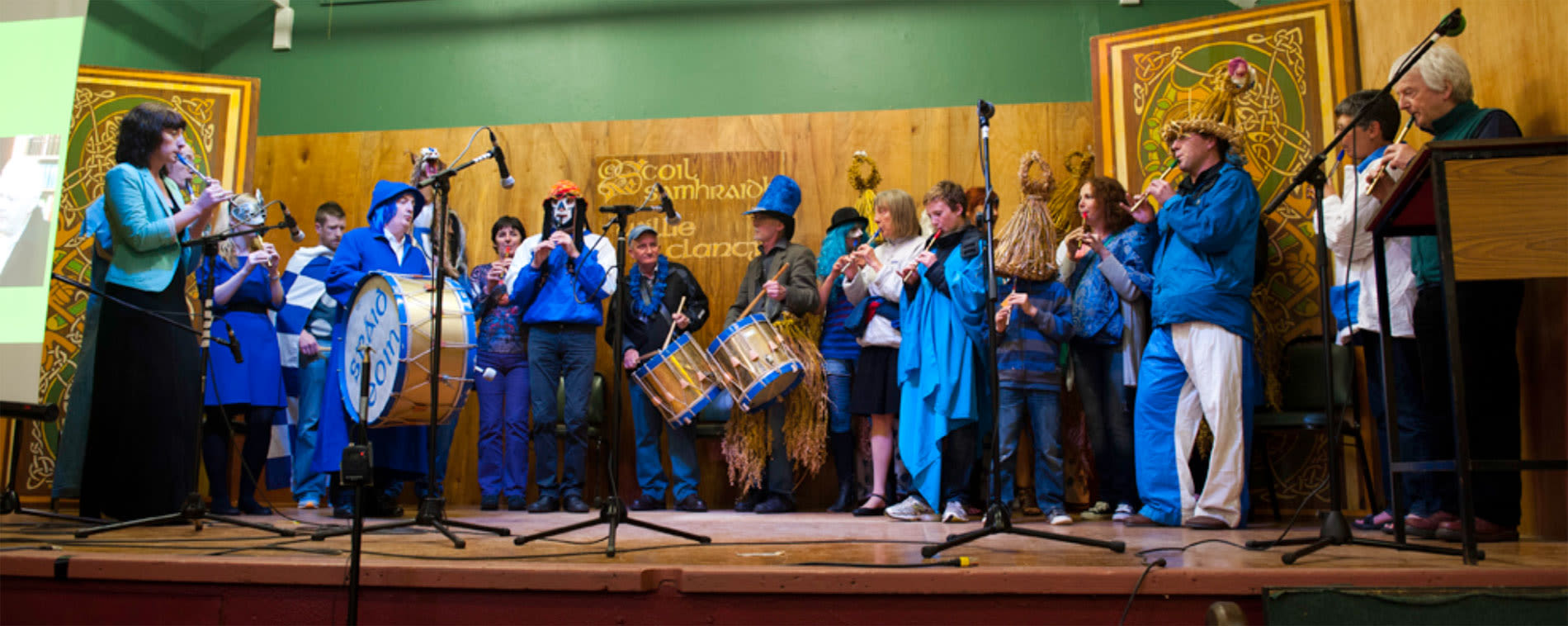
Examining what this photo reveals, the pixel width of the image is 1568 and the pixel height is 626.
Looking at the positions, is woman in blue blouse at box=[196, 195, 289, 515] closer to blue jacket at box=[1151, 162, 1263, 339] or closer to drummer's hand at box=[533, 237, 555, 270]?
drummer's hand at box=[533, 237, 555, 270]

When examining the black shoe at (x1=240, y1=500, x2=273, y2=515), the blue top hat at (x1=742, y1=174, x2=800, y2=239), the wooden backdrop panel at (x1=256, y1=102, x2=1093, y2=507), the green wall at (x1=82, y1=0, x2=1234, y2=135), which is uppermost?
the green wall at (x1=82, y1=0, x2=1234, y2=135)

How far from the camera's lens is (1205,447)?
4715 mm

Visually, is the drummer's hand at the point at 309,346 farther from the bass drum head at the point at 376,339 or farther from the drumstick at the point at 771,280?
the drumstick at the point at 771,280

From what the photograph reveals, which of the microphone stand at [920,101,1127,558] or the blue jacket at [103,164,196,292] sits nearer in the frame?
the microphone stand at [920,101,1127,558]

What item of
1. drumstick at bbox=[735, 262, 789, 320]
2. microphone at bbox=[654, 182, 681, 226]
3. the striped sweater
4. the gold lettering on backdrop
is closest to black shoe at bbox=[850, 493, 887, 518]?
the striped sweater

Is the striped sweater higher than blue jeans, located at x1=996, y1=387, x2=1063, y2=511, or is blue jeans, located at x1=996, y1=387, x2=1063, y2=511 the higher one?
the striped sweater

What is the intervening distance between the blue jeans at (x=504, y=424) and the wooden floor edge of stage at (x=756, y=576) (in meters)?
2.83

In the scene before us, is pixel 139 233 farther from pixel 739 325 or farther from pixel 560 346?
pixel 739 325

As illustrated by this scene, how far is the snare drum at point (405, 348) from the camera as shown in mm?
4035

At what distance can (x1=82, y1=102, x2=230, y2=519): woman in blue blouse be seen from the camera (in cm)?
425

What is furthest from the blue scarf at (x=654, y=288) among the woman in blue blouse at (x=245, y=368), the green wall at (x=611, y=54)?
the woman in blue blouse at (x=245, y=368)

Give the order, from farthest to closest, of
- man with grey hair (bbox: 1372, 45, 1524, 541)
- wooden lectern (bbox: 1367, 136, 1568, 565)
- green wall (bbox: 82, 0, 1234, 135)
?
1. green wall (bbox: 82, 0, 1234, 135)
2. man with grey hair (bbox: 1372, 45, 1524, 541)
3. wooden lectern (bbox: 1367, 136, 1568, 565)

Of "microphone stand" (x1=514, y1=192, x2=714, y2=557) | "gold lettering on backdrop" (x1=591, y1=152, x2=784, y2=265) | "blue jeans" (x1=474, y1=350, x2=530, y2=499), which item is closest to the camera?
"microphone stand" (x1=514, y1=192, x2=714, y2=557)

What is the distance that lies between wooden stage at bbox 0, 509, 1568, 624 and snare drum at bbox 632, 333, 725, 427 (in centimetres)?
205
